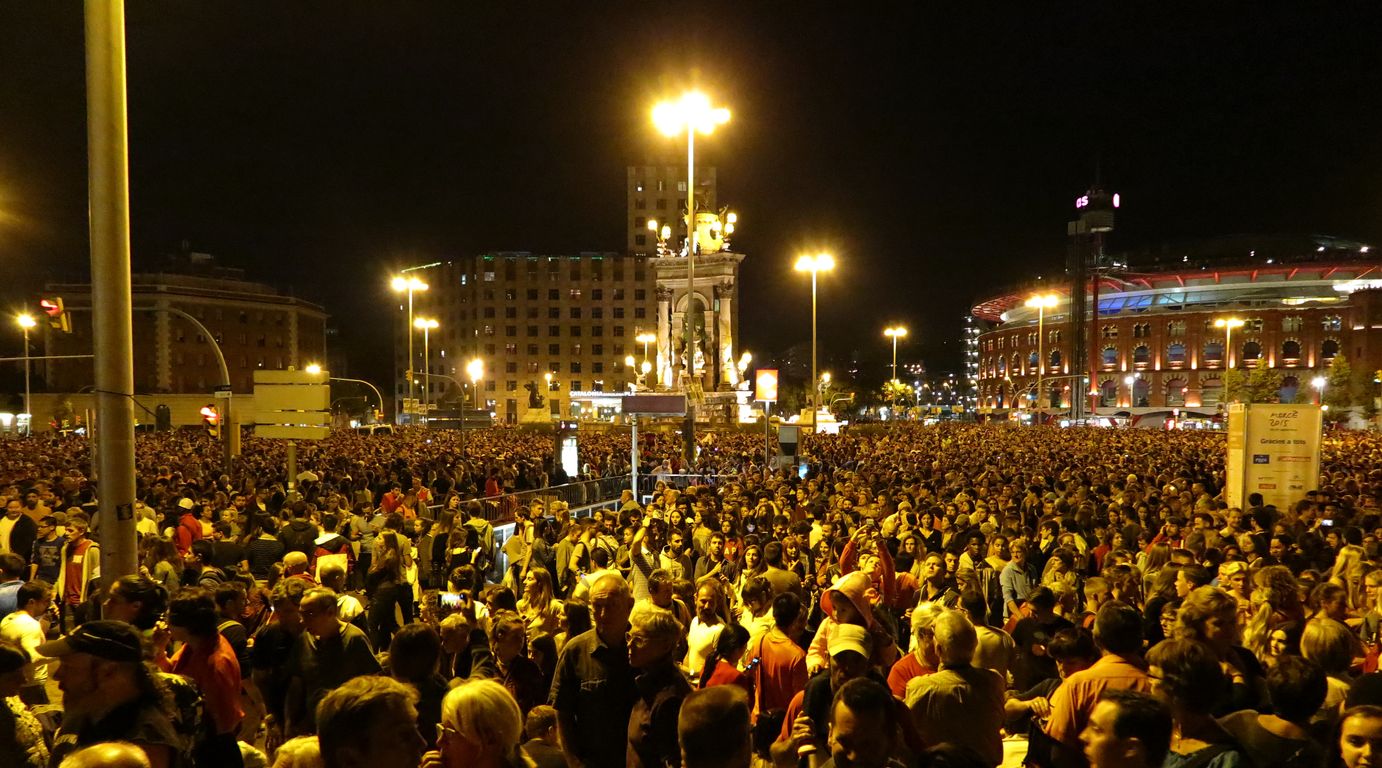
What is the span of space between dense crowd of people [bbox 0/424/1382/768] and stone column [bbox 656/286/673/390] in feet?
146

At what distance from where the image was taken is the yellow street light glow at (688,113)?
1720cm

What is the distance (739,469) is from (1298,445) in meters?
12.8

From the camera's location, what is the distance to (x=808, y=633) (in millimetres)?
6379

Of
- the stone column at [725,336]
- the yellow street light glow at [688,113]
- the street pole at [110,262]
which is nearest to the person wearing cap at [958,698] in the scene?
the street pole at [110,262]

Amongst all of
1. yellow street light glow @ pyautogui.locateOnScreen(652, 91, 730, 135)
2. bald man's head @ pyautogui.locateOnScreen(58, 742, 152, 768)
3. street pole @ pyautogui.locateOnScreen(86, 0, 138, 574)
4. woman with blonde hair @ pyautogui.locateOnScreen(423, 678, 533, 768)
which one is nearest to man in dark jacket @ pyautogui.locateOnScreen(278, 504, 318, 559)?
street pole @ pyautogui.locateOnScreen(86, 0, 138, 574)

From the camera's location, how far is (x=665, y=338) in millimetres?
61656

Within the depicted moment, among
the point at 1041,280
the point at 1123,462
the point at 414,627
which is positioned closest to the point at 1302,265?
the point at 1041,280

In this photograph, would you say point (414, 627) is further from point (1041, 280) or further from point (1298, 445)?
point (1041, 280)

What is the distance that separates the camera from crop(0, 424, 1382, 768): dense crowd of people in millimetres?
3076

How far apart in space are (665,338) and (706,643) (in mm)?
56443

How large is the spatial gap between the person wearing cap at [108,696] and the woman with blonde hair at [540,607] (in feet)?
9.21

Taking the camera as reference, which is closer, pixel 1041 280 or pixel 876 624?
pixel 876 624

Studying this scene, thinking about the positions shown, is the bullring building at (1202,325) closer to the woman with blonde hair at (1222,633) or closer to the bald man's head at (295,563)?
the woman with blonde hair at (1222,633)

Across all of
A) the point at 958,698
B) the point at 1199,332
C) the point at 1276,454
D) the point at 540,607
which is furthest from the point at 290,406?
the point at 1199,332
